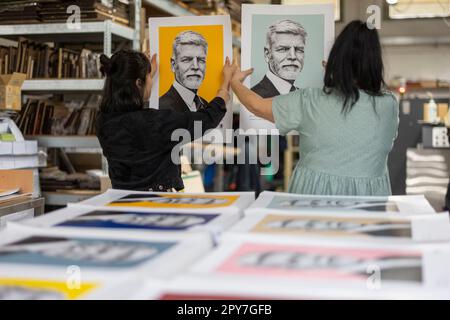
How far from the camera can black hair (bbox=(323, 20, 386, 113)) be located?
1.67m

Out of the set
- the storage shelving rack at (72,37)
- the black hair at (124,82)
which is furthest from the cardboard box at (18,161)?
the black hair at (124,82)

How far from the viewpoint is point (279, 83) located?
2180 mm

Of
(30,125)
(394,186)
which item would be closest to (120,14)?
(30,125)

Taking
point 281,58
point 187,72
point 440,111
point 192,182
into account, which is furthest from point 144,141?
point 440,111

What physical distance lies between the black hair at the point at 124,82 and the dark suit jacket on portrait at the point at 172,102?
0.18 metres

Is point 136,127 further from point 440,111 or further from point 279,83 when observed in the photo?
point 440,111

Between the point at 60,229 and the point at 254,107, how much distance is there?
1.04 meters

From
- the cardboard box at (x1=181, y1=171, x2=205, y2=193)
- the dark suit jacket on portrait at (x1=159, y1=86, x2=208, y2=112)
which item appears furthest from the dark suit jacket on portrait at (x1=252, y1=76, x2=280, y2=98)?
the cardboard box at (x1=181, y1=171, x2=205, y2=193)

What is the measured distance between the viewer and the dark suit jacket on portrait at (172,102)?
226 centimetres

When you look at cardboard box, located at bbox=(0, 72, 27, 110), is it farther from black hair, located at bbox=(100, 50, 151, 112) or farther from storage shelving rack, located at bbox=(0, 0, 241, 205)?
black hair, located at bbox=(100, 50, 151, 112)

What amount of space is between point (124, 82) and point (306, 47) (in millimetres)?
683

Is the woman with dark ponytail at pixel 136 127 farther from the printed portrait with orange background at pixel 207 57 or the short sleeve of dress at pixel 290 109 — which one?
the short sleeve of dress at pixel 290 109

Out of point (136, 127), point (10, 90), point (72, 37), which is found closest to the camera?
point (136, 127)

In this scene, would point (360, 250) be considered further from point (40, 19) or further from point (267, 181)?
point (267, 181)
